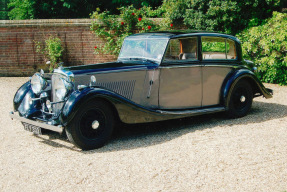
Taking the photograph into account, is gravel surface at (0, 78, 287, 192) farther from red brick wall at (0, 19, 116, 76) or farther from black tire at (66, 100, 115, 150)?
red brick wall at (0, 19, 116, 76)

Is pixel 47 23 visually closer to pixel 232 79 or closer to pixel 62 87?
pixel 62 87

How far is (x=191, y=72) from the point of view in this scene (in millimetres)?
5566

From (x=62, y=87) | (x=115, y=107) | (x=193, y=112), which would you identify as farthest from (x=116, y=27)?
(x=115, y=107)

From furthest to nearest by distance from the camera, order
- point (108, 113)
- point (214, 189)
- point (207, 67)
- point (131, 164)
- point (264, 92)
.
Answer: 1. point (264, 92)
2. point (207, 67)
3. point (108, 113)
4. point (131, 164)
5. point (214, 189)

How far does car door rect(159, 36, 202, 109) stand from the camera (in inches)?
210

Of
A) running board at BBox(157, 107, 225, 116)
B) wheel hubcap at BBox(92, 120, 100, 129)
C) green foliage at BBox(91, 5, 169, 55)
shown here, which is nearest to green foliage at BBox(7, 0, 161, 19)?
green foliage at BBox(91, 5, 169, 55)

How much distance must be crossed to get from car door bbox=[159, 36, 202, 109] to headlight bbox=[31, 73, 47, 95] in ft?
6.33

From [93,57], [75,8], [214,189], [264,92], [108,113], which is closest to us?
[214,189]

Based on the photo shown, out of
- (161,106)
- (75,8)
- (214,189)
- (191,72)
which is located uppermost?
(75,8)

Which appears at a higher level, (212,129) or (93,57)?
(93,57)

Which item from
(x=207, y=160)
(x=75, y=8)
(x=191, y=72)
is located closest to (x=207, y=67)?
(x=191, y=72)

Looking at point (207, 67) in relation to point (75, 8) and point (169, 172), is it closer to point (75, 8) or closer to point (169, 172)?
point (169, 172)

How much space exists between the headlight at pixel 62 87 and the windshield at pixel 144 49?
1506 mm

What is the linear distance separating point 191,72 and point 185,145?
1.40 m
